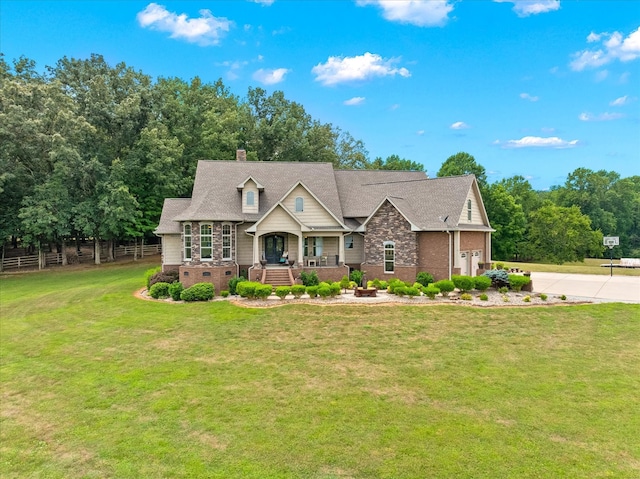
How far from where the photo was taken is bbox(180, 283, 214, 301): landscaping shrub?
1911 centimetres

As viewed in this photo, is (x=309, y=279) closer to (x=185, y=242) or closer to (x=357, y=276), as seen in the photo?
(x=357, y=276)

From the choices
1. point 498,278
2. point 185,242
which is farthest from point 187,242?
point 498,278

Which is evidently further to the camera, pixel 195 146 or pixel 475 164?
pixel 475 164

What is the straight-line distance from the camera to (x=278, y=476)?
19.7 ft

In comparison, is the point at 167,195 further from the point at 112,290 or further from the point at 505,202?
the point at 505,202

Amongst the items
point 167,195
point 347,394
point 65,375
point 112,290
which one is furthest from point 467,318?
point 167,195

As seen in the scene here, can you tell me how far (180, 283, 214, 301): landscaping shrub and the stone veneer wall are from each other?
9.14 meters

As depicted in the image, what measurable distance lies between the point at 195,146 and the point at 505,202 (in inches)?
1524

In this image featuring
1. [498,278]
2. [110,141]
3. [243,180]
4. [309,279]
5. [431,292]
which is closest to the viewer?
[431,292]

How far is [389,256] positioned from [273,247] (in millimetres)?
7257

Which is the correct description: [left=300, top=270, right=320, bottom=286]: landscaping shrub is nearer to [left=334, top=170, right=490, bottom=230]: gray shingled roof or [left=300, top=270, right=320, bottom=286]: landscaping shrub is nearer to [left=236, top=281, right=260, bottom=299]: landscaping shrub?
[left=236, top=281, right=260, bottom=299]: landscaping shrub

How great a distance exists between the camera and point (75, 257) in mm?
39031

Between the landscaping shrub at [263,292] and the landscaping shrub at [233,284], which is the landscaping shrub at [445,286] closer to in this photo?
the landscaping shrub at [263,292]

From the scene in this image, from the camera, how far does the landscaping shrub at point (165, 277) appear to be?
22484 millimetres
